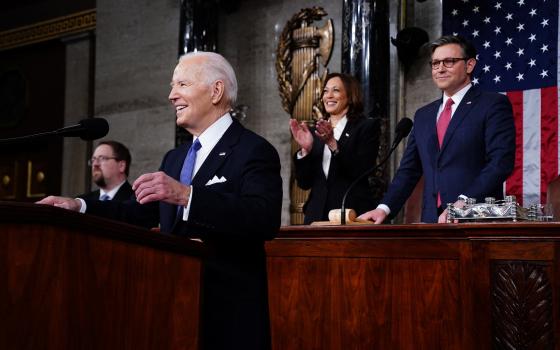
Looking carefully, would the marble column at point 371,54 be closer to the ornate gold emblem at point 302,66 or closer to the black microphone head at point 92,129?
the ornate gold emblem at point 302,66

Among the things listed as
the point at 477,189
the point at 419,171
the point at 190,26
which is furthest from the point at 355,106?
the point at 190,26

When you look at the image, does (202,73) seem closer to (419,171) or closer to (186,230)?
(186,230)

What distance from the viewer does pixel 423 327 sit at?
8.89 ft

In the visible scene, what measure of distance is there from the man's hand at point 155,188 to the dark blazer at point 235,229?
2.7 inches

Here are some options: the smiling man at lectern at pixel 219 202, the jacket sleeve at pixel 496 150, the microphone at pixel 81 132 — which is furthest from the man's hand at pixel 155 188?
the jacket sleeve at pixel 496 150

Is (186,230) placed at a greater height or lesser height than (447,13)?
lesser

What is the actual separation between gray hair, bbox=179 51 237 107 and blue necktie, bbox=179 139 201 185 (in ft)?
0.55

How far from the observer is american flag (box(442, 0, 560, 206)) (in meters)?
5.34

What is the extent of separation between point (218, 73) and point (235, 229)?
0.56 metres

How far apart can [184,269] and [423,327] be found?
3.93 ft

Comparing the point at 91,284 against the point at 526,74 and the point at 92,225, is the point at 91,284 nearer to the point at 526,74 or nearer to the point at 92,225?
the point at 92,225

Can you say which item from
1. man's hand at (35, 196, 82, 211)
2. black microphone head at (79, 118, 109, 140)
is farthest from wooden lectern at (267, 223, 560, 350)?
black microphone head at (79, 118, 109, 140)

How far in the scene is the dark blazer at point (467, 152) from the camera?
3291 millimetres

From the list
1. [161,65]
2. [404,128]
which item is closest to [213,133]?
[404,128]
